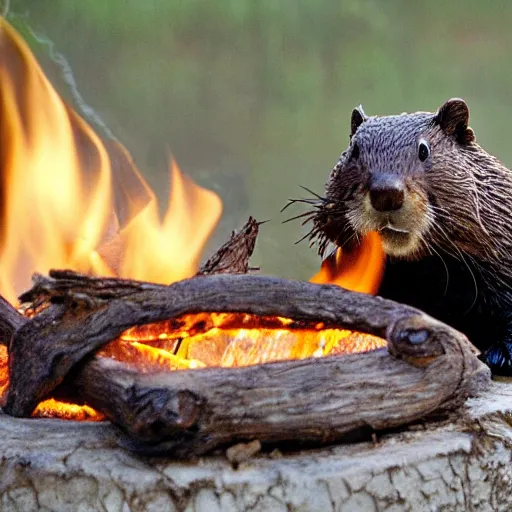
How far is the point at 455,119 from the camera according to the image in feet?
4.34

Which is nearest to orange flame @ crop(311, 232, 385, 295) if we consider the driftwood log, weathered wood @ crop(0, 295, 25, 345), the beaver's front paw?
the beaver's front paw

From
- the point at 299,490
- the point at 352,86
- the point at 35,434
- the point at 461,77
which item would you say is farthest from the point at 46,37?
the point at 299,490

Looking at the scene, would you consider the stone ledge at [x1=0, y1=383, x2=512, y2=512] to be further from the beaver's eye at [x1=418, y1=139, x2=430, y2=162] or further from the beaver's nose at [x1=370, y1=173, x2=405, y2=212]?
the beaver's eye at [x1=418, y1=139, x2=430, y2=162]

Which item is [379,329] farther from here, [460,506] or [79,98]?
[79,98]

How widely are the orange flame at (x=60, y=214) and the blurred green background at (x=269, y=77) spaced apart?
747 mm

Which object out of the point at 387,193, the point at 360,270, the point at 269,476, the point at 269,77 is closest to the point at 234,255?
the point at 360,270

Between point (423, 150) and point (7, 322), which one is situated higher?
point (423, 150)

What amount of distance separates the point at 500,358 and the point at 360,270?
317 mm

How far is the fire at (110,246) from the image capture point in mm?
1035

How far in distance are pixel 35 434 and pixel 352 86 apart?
2089 millimetres

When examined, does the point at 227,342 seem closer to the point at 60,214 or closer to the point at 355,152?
the point at 355,152

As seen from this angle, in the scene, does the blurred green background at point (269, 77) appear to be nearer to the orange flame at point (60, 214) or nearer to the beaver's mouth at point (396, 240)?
the orange flame at point (60, 214)

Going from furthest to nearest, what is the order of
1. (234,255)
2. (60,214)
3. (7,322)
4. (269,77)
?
(269,77) < (60,214) < (234,255) < (7,322)

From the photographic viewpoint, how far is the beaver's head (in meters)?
1.19
